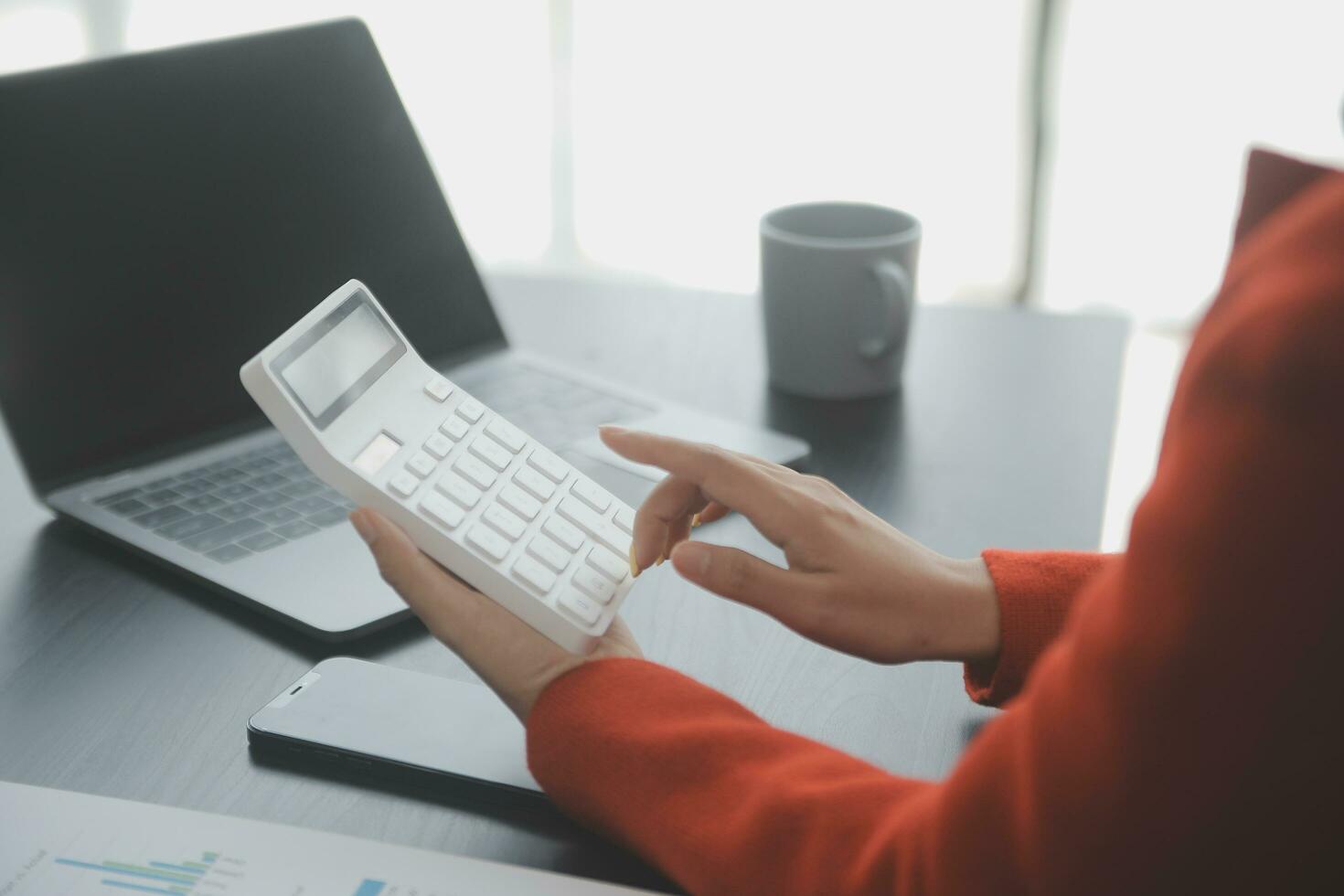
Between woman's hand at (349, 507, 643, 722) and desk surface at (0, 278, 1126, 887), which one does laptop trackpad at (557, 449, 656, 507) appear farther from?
woman's hand at (349, 507, 643, 722)

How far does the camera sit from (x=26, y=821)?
1.60ft

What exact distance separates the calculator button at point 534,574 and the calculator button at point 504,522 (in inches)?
0.6

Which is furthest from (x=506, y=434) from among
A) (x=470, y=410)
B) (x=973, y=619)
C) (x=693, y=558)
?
(x=973, y=619)

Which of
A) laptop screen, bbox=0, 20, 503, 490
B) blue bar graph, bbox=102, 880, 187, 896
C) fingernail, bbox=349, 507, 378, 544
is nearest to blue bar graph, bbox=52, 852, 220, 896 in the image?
blue bar graph, bbox=102, 880, 187, 896

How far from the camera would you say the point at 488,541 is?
0.52 meters

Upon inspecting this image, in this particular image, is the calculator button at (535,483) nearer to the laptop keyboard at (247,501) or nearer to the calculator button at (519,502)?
the calculator button at (519,502)

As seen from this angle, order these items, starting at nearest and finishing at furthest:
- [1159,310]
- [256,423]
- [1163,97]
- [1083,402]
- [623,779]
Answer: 1. [623,779]
2. [256,423]
3. [1083,402]
4. [1163,97]
5. [1159,310]

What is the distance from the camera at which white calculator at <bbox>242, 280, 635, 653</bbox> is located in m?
0.51

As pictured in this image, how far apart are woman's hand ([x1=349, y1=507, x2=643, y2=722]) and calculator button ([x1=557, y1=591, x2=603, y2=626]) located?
1cm

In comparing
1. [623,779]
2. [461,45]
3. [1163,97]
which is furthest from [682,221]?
[623,779]

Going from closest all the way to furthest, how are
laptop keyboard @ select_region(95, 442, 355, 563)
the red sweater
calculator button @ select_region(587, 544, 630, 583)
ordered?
1. the red sweater
2. calculator button @ select_region(587, 544, 630, 583)
3. laptop keyboard @ select_region(95, 442, 355, 563)

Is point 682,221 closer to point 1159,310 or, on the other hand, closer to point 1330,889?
point 1159,310

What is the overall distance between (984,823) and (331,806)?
0.87 feet

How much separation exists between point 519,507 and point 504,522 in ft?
0.06
